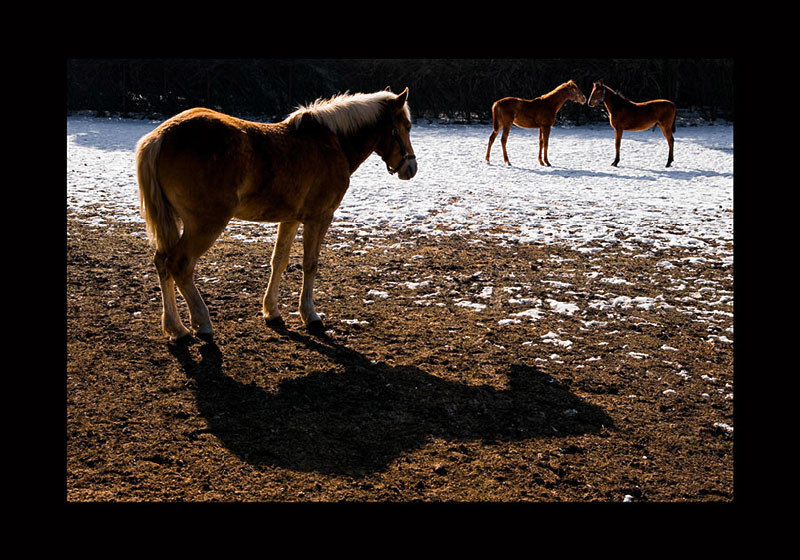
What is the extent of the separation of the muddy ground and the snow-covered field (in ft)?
Answer: 5.28

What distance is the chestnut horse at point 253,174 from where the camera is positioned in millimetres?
4191

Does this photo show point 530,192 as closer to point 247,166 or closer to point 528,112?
point 528,112

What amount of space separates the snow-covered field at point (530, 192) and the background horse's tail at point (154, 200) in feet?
12.0

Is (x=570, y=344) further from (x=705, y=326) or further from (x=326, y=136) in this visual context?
(x=326, y=136)

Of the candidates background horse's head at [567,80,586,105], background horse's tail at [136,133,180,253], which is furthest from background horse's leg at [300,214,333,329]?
background horse's head at [567,80,586,105]

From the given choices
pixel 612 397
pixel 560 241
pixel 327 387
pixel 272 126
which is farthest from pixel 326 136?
pixel 560 241

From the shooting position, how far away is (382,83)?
68.2 ft

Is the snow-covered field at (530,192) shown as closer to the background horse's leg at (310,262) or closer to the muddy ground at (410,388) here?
the muddy ground at (410,388)

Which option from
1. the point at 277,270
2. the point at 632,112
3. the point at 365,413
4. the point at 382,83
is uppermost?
the point at 382,83

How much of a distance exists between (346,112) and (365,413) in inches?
100

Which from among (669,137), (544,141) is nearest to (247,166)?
(544,141)

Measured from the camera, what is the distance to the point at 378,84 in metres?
21.1

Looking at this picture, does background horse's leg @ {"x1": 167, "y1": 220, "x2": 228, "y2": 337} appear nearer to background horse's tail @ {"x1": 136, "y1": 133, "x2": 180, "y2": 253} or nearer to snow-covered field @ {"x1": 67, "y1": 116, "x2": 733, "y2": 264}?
background horse's tail @ {"x1": 136, "y1": 133, "x2": 180, "y2": 253}

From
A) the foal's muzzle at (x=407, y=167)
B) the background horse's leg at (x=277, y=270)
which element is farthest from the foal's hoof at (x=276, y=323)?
the foal's muzzle at (x=407, y=167)
